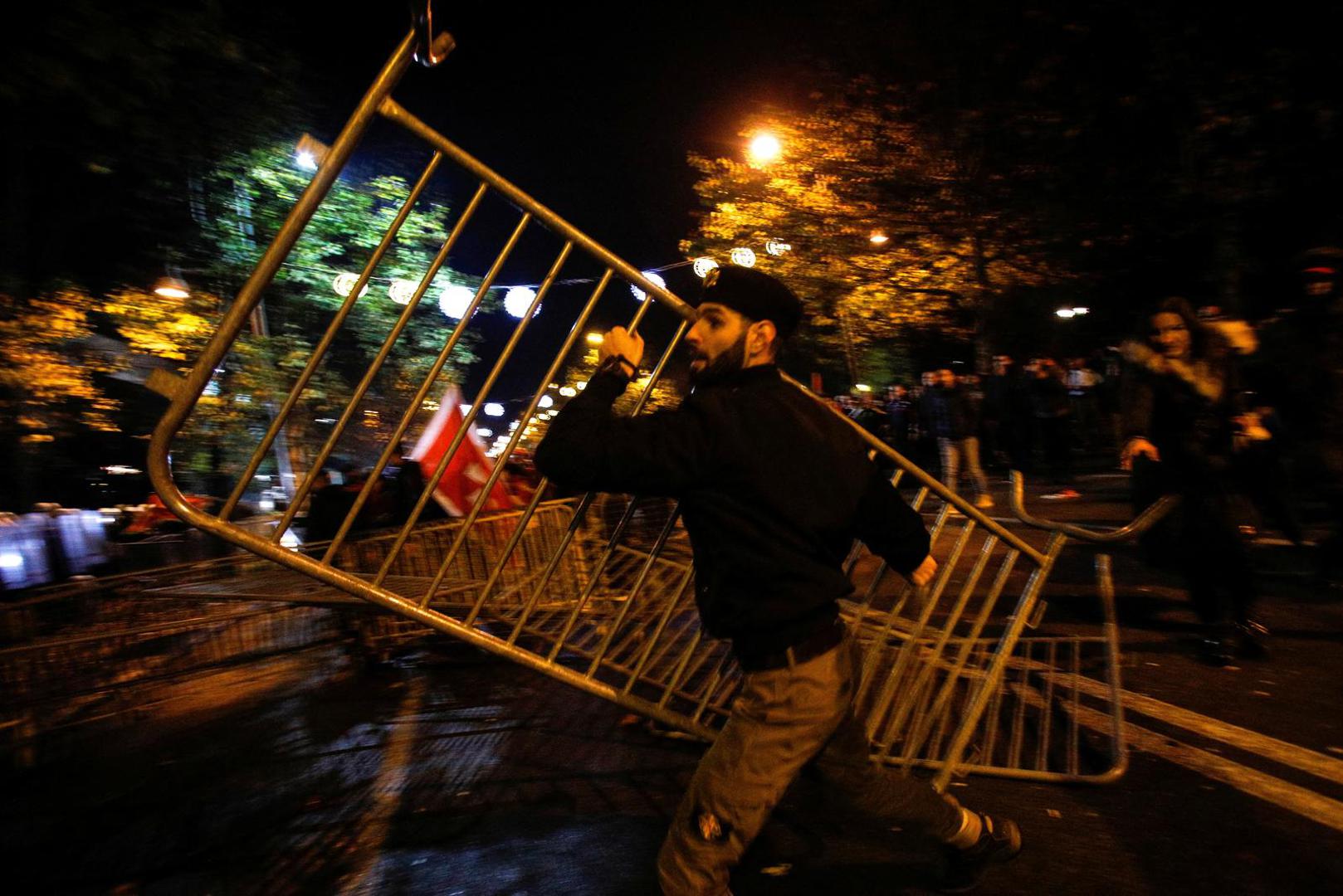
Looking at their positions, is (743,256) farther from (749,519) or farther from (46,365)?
(749,519)

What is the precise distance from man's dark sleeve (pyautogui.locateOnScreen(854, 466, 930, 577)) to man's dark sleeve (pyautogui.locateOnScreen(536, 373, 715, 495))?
22.3 inches

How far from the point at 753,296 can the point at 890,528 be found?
772 millimetres

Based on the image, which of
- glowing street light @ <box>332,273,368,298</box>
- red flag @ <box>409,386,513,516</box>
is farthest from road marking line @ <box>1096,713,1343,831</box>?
glowing street light @ <box>332,273,368,298</box>

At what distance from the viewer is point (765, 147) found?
14656 mm

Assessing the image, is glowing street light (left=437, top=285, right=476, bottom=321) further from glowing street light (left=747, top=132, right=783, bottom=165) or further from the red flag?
the red flag

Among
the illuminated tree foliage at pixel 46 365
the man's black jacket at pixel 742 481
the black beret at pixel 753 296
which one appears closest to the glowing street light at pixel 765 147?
the illuminated tree foliage at pixel 46 365

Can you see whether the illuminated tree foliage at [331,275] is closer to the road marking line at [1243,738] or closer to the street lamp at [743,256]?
the street lamp at [743,256]

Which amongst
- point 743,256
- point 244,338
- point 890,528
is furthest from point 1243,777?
point 244,338

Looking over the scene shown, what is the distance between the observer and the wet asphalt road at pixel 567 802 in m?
2.59

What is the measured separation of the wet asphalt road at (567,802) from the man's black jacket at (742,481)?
3.79 feet

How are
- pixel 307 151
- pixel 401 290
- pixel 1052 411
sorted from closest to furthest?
pixel 307 151 < pixel 1052 411 < pixel 401 290

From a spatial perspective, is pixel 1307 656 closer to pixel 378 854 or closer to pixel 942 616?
pixel 942 616

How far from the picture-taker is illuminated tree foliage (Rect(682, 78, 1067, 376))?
12.8 metres

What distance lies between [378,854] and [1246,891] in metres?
2.93
